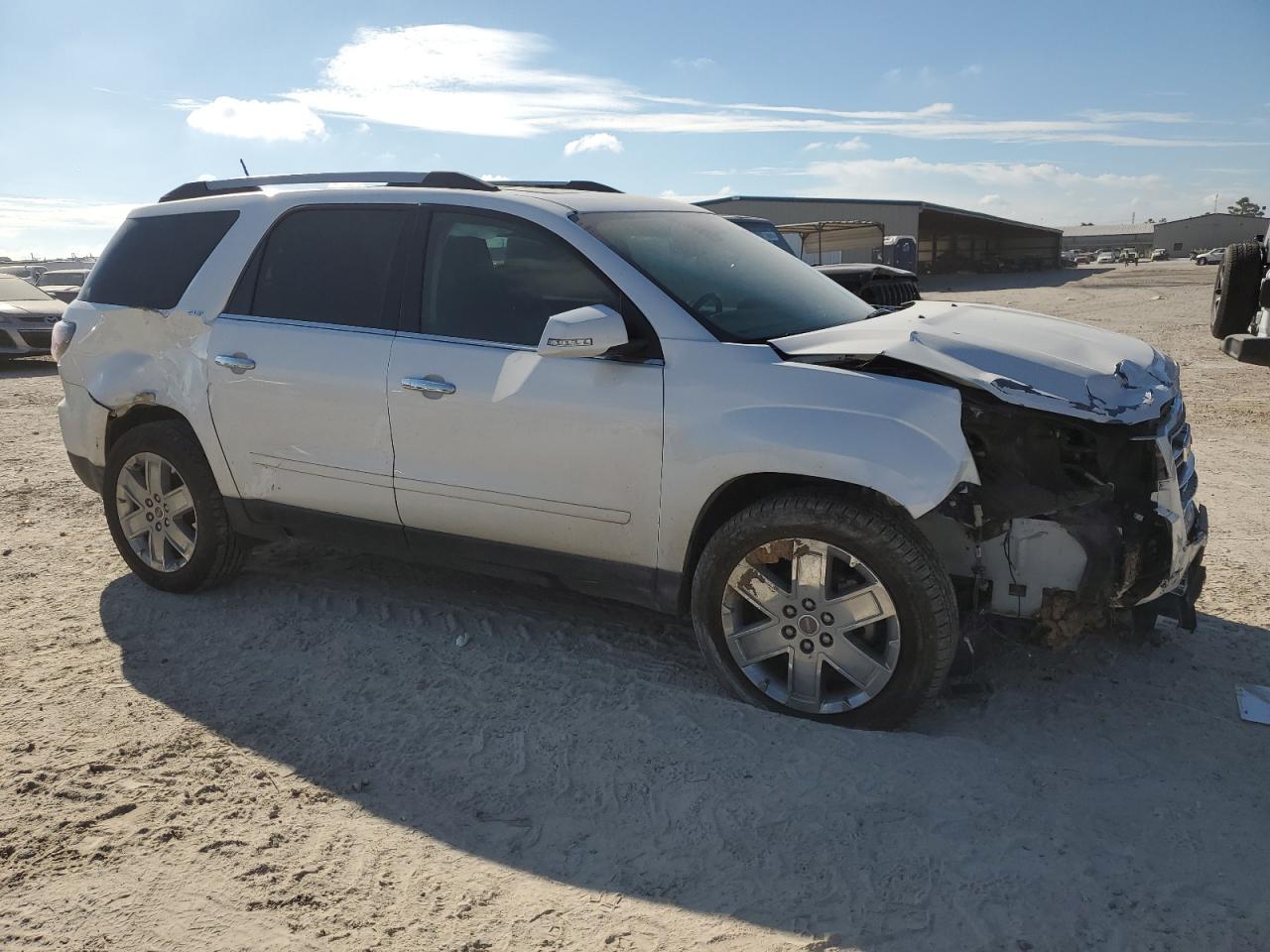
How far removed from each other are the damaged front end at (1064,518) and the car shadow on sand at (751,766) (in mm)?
496

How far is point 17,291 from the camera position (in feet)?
54.2

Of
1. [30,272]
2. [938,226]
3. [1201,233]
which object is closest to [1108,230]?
[1201,233]

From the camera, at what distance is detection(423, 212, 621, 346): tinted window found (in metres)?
3.88

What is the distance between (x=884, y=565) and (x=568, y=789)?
4.19ft

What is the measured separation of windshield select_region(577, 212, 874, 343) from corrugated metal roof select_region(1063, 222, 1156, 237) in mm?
132993

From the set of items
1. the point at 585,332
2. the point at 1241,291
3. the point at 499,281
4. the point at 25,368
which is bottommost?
the point at 25,368

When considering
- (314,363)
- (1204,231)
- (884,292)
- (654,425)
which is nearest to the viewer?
(654,425)

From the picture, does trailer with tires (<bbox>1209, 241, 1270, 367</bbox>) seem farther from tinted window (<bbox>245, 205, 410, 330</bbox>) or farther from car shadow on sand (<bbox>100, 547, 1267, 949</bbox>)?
tinted window (<bbox>245, 205, 410, 330</bbox>)

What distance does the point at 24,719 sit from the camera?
3.76 meters

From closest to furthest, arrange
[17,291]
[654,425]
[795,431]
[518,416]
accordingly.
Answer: [795,431]
[654,425]
[518,416]
[17,291]

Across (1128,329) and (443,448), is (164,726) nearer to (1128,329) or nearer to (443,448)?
(443,448)

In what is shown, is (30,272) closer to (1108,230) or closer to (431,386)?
(431,386)

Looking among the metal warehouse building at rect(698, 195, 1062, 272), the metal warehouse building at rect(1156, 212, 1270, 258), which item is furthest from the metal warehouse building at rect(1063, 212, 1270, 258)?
the metal warehouse building at rect(698, 195, 1062, 272)

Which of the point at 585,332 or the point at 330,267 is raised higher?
the point at 330,267
